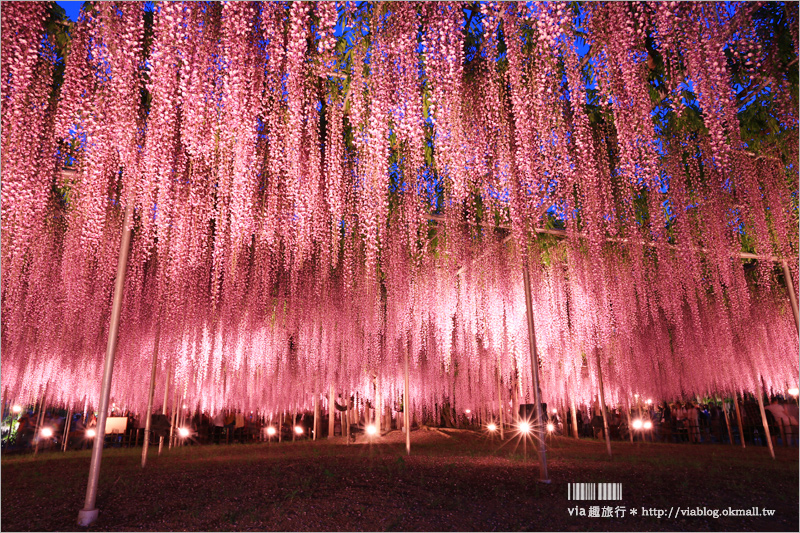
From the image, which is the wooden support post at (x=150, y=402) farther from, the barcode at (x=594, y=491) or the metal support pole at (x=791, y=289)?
the metal support pole at (x=791, y=289)

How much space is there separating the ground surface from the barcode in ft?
0.34

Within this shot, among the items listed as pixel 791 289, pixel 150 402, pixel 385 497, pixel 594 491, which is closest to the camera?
pixel 385 497

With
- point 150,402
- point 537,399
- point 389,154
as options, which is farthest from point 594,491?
point 150,402

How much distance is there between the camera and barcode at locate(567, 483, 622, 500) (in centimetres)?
480

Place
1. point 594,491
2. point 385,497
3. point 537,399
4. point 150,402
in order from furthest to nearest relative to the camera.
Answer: point 150,402 < point 537,399 < point 594,491 < point 385,497

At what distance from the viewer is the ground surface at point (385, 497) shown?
396cm

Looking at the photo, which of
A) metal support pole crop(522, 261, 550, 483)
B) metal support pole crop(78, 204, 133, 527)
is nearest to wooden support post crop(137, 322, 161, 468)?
metal support pole crop(78, 204, 133, 527)

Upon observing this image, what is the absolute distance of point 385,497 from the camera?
472 cm

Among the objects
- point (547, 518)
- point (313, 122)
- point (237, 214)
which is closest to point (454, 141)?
point (313, 122)

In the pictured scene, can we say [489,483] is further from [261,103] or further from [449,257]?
[261,103]

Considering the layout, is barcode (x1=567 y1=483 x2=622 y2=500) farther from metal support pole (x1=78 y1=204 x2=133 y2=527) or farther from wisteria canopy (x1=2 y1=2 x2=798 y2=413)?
metal support pole (x1=78 y1=204 x2=133 y2=527)

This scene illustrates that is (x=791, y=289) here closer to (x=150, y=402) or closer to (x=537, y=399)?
(x=537, y=399)

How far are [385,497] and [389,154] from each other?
3.82 metres

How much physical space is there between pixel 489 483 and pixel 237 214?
4447 millimetres
